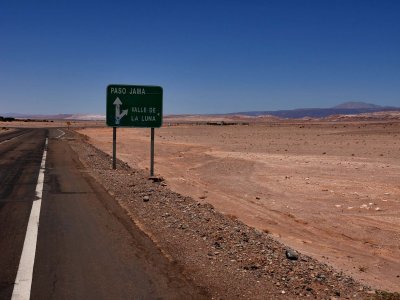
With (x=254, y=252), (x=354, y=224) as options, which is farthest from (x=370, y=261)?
(x=354, y=224)

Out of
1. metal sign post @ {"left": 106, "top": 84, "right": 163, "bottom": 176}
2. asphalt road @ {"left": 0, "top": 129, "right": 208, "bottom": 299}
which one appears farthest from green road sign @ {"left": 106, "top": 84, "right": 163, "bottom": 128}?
asphalt road @ {"left": 0, "top": 129, "right": 208, "bottom": 299}

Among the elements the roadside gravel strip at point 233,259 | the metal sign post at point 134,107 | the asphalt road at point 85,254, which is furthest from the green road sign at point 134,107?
the roadside gravel strip at point 233,259

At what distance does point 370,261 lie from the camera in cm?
850

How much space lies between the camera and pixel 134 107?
18953 mm

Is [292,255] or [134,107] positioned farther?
[134,107]

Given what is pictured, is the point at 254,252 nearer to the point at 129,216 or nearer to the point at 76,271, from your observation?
the point at 76,271

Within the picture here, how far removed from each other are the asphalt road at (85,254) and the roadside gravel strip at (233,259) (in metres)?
0.34

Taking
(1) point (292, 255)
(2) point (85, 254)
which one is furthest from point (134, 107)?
(1) point (292, 255)

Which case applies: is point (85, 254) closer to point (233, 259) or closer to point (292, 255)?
point (233, 259)

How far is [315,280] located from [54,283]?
3.31 metres

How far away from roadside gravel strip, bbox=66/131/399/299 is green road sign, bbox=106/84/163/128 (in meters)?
7.33

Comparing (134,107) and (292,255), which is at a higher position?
(134,107)

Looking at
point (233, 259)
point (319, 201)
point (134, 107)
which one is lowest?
point (319, 201)

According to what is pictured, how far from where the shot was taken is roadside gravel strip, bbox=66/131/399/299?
19.9 feet
